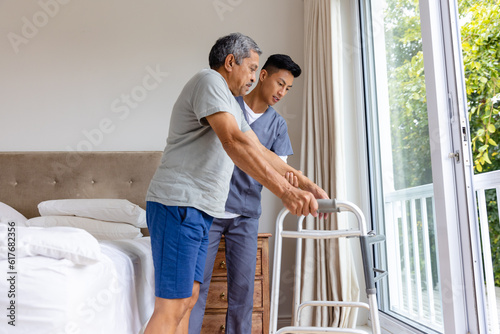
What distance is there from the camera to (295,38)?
3.31 m

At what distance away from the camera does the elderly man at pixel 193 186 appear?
1.36 metres

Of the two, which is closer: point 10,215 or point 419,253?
point 419,253

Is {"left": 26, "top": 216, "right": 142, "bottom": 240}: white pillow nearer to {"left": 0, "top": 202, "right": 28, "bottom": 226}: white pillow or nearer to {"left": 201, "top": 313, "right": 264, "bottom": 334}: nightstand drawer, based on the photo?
{"left": 0, "top": 202, "right": 28, "bottom": 226}: white pillow

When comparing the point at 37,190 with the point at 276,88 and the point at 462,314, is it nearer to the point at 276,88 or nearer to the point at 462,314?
the point at 276,88

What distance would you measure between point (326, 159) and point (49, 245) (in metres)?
1.83

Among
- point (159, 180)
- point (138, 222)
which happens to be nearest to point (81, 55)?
point (138, 222)

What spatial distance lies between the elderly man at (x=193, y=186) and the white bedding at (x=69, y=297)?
0.21 meters

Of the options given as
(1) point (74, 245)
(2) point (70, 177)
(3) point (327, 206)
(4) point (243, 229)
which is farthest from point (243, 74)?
(2) point (70, 177)

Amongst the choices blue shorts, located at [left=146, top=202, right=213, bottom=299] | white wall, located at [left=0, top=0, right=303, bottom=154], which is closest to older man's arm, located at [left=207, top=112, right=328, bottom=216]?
blue shorts, located at [left=146, top=202, right=213, bottom=299]

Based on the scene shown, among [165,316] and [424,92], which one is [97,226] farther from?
[424,92]

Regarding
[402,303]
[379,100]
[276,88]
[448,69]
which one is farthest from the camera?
[379,100]

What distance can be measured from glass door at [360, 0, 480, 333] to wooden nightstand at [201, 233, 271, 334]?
2.49 ft

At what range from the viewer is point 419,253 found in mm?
2285

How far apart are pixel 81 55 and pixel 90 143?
71 centimetres
